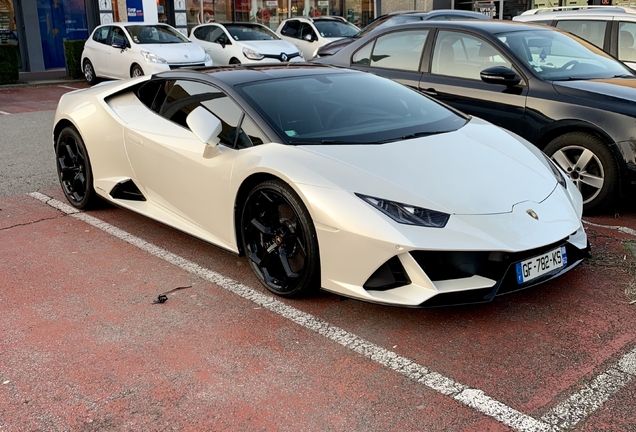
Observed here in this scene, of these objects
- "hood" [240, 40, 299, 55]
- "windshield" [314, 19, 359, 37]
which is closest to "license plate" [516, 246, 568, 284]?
"hood" [240, 40, 299, 55]

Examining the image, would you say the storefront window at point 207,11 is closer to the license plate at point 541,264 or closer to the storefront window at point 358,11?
the storefront window at point 358,11

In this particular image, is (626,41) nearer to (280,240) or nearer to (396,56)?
(396,56)

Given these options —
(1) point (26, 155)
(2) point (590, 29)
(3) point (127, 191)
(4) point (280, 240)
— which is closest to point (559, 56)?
A: (2) point (590, 29)

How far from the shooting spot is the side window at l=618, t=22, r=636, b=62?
805cm

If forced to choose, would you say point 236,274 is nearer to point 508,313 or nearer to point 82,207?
point 508,313

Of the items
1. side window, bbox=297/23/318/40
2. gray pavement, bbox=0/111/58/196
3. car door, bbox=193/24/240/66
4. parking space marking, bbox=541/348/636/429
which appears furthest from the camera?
side window, bbox=297/23/318/40

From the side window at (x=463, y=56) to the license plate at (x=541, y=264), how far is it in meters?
2.88

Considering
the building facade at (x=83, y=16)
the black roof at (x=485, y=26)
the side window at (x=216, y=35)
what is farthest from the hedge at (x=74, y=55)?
the black roof at (x=485, y=26)

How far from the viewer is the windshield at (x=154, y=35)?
50.5 ft

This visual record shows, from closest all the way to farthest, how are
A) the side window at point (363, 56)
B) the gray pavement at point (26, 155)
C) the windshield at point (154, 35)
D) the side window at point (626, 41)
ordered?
the gray pavement at point (26, 155) < the side window at point (363, 56) < the side window at point (626, 41) < the windshield at point (154, 35)

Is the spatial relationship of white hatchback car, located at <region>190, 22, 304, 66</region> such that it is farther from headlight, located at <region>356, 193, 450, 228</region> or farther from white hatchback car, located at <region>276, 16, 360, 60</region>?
headlight, located at <region>356, 193, 450, 228</region>

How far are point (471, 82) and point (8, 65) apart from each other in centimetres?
1386

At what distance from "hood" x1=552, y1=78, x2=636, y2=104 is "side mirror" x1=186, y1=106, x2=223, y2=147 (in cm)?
303

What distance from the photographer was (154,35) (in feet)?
51.2
